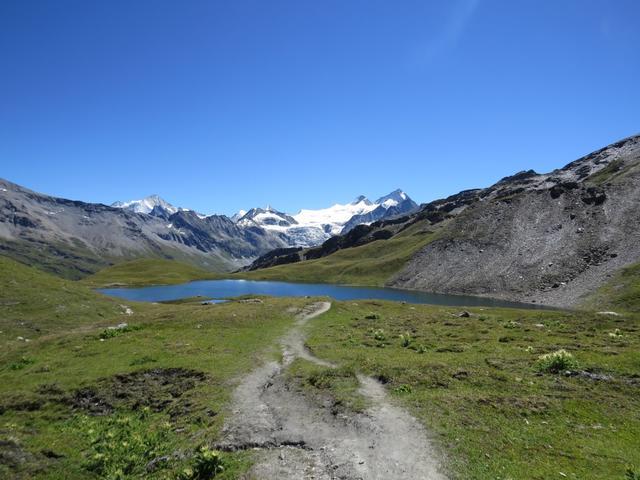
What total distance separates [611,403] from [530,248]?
5563 inches

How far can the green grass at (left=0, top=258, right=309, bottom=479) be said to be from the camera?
1781 centimetres

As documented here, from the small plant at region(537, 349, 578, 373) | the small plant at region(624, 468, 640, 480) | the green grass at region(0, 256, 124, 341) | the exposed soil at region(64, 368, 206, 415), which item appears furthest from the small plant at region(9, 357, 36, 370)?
the small plant at region(624, 468, 640, 480)

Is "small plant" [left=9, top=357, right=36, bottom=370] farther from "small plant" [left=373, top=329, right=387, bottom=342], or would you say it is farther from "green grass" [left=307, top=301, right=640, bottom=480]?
"small plant" [left=373, top=329, right=387, bottom=342]

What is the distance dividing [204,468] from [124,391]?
12.6m

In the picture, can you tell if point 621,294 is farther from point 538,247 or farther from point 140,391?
point 140,391

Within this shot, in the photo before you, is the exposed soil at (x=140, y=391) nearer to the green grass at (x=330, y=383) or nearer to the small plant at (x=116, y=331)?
the green grass at (x=330, y=383)

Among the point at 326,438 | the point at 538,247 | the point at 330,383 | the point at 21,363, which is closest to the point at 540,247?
the point at 538,247

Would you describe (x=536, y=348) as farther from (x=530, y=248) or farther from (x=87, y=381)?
(x=530, y=248)

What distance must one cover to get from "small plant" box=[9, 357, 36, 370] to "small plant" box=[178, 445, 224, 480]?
2352 centimetres

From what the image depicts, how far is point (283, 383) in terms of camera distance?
25688 millimetres

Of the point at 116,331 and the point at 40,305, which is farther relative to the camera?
the point at 40,305

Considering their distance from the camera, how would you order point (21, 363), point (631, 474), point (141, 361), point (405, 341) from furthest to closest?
point (405, 341) → point (21, 363) → point (141, 361) → point (631, 474)

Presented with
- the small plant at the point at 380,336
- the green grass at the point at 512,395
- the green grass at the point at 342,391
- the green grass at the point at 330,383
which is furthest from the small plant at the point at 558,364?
the small plant at the point at 380,336

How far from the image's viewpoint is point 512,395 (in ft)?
68.4
